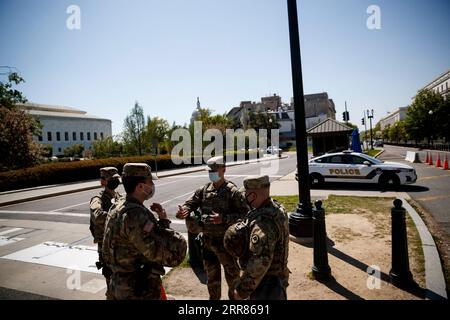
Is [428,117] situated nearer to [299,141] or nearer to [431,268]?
[299,141]

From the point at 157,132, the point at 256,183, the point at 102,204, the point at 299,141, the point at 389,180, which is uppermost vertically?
the point at 157,132

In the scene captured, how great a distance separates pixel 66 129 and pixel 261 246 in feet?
289

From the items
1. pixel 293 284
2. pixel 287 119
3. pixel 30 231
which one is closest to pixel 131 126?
pixel 30 231

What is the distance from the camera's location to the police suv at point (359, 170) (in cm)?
1127

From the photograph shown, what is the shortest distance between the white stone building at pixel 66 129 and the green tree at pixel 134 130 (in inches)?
1677

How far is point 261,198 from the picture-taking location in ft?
8.11

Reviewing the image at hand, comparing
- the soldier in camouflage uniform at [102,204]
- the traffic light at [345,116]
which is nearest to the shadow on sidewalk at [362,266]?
the soldier in camouflage uniform at [102,204]

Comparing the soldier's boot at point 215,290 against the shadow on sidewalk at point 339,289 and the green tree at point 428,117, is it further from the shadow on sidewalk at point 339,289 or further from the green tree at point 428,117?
the green tree at point 428,117

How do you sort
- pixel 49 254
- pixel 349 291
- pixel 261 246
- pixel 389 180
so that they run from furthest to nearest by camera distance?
pixel 389 180 → pixel 49 254 → pixel 349 291 → pixel 261 246

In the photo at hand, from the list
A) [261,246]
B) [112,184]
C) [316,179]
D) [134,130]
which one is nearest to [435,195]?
[316,179]

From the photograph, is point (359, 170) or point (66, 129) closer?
point (359, 170)

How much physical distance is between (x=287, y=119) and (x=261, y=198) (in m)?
83.6

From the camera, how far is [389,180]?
11594 mm

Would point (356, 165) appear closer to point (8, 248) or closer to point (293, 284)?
point (293, 284)
